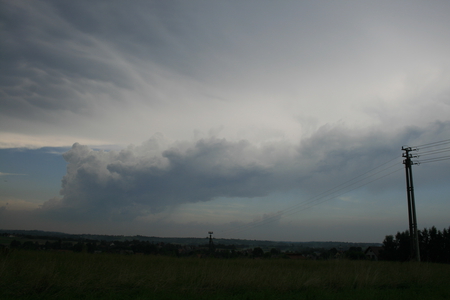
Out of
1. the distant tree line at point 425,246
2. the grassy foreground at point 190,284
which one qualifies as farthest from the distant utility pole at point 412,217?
the distant tree line at point 425,246

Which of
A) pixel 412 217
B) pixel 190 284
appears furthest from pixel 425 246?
pixel 190 284

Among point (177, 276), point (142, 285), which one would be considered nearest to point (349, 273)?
point (177, 276)

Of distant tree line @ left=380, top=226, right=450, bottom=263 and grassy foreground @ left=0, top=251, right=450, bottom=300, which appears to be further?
distant tree line @ left=380, top=226, right=450, bottom=263

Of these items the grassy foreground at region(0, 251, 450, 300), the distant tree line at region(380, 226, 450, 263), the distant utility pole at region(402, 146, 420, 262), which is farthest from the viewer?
the distant tree line at region(380, 226, 450, 263)

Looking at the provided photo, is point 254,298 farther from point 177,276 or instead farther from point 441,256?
point 441,256

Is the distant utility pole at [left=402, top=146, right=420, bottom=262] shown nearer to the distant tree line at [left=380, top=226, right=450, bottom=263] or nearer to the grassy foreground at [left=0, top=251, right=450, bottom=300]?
the grassy foreground at [left=0, top=251, right=450, bottom=300]

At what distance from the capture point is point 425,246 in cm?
4672

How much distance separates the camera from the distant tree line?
145ft

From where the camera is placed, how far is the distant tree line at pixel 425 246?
44.3 metres

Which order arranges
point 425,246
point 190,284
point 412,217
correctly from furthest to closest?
point 425,246
point 412,217
point 190,284

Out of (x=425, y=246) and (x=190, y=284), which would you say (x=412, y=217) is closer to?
(x=190, y=284)

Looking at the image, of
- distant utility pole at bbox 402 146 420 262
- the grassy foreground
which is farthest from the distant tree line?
the grassy foreground

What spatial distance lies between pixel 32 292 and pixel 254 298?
7.36 meters

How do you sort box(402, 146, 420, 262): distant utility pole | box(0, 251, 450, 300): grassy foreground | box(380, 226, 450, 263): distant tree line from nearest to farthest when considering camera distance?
1. box(0, 251, 450, 300): grassy foreground
2. box(402, 146, 420, 262): distant utility pole
3. box(380, 226, 450, 263): distant tree line
